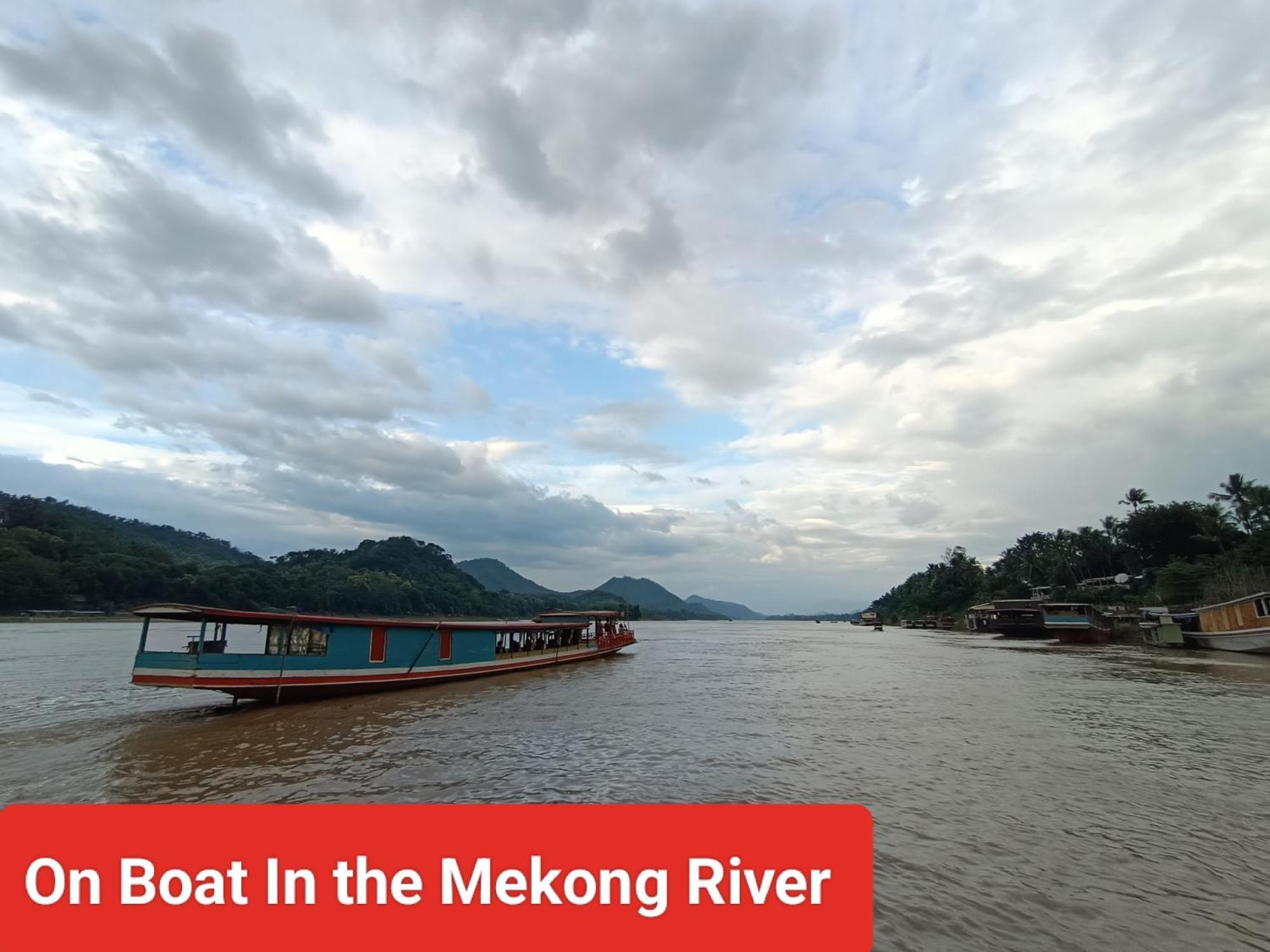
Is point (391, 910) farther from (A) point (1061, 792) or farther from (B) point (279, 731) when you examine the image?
(B) point (279, 731)

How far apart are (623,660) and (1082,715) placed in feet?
114

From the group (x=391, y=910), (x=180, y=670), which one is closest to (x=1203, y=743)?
(x=391, y=910)

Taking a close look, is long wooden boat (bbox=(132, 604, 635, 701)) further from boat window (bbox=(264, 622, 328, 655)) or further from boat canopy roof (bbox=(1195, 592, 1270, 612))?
boat canopy roof (bbox=(1195, 592, 1270, 612))

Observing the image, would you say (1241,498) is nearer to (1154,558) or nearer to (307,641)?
(1154,558)

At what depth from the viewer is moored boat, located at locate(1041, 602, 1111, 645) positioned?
212 ft

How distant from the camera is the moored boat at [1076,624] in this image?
2549 inches

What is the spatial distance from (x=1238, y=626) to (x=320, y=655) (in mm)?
59423

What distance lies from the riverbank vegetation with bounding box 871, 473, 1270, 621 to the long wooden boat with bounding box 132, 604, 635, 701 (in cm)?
6488

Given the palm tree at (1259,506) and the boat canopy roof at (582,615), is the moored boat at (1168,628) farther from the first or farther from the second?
A: the boat canopy roof at (582,615)

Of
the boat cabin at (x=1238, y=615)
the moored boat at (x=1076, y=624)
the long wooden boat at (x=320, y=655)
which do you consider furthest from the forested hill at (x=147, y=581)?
the boat cabin at (x=1238, y=615)

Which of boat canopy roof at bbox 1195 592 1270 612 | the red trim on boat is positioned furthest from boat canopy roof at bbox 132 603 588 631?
boat canopy roof at bbox 1195 592 1270 612

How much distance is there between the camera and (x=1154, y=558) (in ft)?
272

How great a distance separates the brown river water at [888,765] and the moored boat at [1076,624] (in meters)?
37.6

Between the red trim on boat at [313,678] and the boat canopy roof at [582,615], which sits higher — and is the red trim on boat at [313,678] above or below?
below
